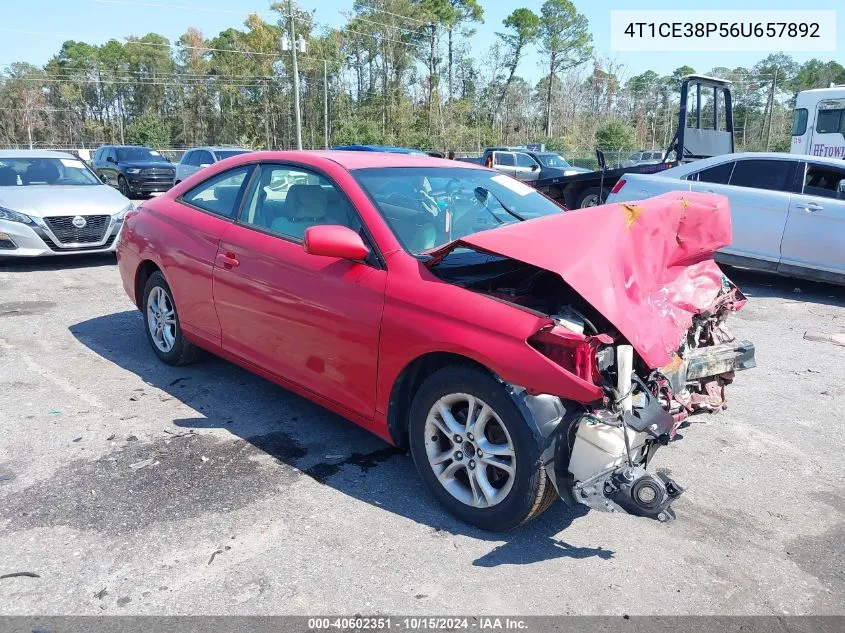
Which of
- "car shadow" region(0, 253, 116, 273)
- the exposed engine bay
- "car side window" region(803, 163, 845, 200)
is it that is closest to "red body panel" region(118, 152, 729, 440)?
the exposed engine bay

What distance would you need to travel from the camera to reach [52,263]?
9680 mm

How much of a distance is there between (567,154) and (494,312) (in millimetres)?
43785

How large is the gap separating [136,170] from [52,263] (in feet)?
41.3

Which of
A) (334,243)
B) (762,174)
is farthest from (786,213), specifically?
(334,243)

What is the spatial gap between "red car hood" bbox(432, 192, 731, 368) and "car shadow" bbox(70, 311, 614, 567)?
3.19 feet

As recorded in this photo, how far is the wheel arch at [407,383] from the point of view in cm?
314

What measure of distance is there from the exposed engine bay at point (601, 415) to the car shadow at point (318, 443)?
15.1 inches

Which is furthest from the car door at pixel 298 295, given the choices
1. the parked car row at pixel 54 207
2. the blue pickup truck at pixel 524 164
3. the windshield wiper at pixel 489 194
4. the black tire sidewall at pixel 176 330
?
the blue pickup truck at pixel 524 164

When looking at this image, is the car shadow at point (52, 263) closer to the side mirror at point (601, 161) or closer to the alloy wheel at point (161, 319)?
the alloy wheel at point (161, 319)

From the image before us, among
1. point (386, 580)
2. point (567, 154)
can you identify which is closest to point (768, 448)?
point (386, 580)

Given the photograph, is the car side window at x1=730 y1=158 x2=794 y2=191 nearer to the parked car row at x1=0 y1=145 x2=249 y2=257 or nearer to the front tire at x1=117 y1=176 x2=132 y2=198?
the parked car row at x1=0 y1=145 x2=249 y2=257

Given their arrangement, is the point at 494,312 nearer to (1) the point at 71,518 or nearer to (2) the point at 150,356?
(1) the point at 71,518

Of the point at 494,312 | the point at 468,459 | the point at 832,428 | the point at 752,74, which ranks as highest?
the point at 752,74

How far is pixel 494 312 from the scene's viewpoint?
2902 millimetres
